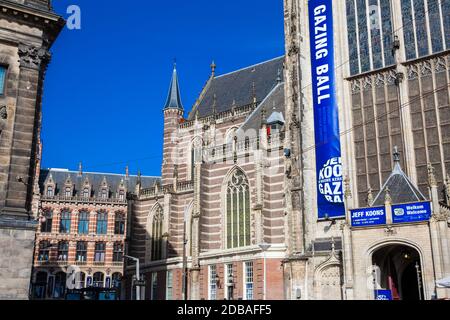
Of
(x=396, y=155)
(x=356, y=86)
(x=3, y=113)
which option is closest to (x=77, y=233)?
(x=356, y=86)

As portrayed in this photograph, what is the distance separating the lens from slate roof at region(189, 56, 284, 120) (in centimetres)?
4762

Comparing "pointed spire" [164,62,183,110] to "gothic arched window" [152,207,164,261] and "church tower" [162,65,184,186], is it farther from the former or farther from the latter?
"gothic arched window" [152,207,164,261]

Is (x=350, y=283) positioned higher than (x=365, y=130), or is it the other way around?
(x=365, y=130)

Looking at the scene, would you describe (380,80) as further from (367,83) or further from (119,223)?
(119,223)

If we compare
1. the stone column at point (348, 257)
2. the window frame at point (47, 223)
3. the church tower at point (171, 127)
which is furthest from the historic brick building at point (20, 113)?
the window frame at point (47, 223)

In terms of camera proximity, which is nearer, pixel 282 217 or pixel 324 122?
pixel 324 122

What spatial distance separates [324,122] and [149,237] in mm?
20964

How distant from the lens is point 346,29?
108 ft

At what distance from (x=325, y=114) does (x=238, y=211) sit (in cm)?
997

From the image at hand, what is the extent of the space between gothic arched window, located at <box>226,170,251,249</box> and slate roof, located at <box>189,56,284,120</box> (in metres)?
11.2

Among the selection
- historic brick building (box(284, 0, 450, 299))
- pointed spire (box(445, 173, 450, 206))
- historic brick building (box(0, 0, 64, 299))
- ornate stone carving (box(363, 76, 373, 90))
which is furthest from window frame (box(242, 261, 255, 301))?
historic brick building (box(0, 0, 64, 299))
